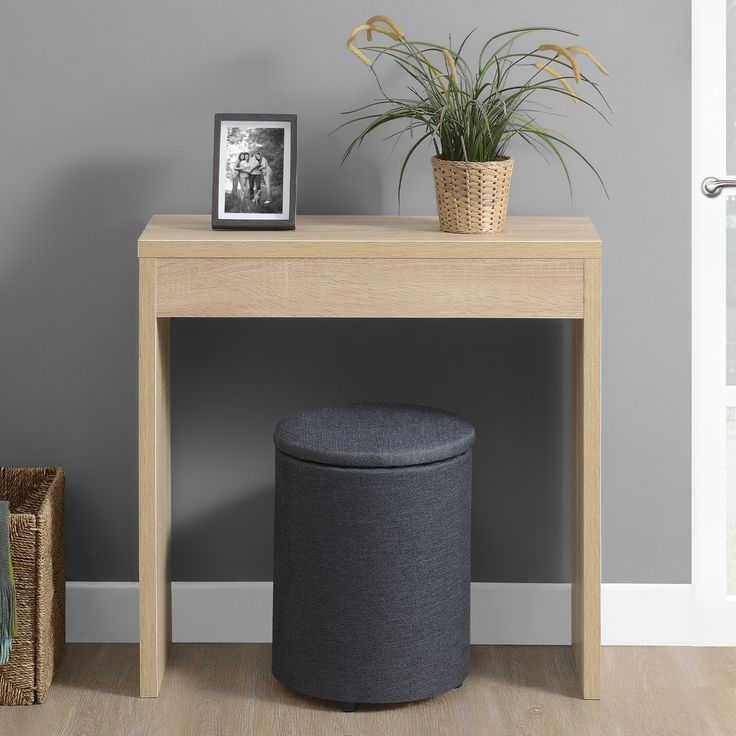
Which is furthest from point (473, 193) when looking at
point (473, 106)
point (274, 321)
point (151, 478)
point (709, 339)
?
point (151, 478)

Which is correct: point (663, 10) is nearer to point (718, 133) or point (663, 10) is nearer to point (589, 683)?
point (718, 133)

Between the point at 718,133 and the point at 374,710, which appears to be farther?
the point at 718,133

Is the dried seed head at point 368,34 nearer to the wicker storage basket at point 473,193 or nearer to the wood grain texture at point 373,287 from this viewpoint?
the wicker storage basket at point 473,193

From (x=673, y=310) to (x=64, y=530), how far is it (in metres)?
1.44

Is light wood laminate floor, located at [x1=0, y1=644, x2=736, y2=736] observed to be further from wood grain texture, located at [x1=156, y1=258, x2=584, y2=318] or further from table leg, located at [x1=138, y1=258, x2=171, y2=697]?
wood grain texture, located at [x1=156, y1=258, x2=584, y2=318]

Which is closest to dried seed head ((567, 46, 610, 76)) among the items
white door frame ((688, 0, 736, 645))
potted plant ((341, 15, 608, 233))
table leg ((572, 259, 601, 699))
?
potted plant ((341, 15, 608, 233))

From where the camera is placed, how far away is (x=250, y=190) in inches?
98.3

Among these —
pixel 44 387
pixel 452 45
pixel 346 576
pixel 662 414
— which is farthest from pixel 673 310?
pixel 44 387

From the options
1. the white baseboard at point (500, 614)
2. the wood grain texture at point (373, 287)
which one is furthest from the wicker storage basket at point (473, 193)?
the white baseboard at point (500, 614)

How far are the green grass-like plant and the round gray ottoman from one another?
1.92 ft

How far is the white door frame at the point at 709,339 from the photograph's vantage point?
268 centimetres

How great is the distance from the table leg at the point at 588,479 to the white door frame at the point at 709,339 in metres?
0.35

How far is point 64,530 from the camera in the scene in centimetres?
276

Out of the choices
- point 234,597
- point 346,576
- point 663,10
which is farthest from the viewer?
point 234,597
